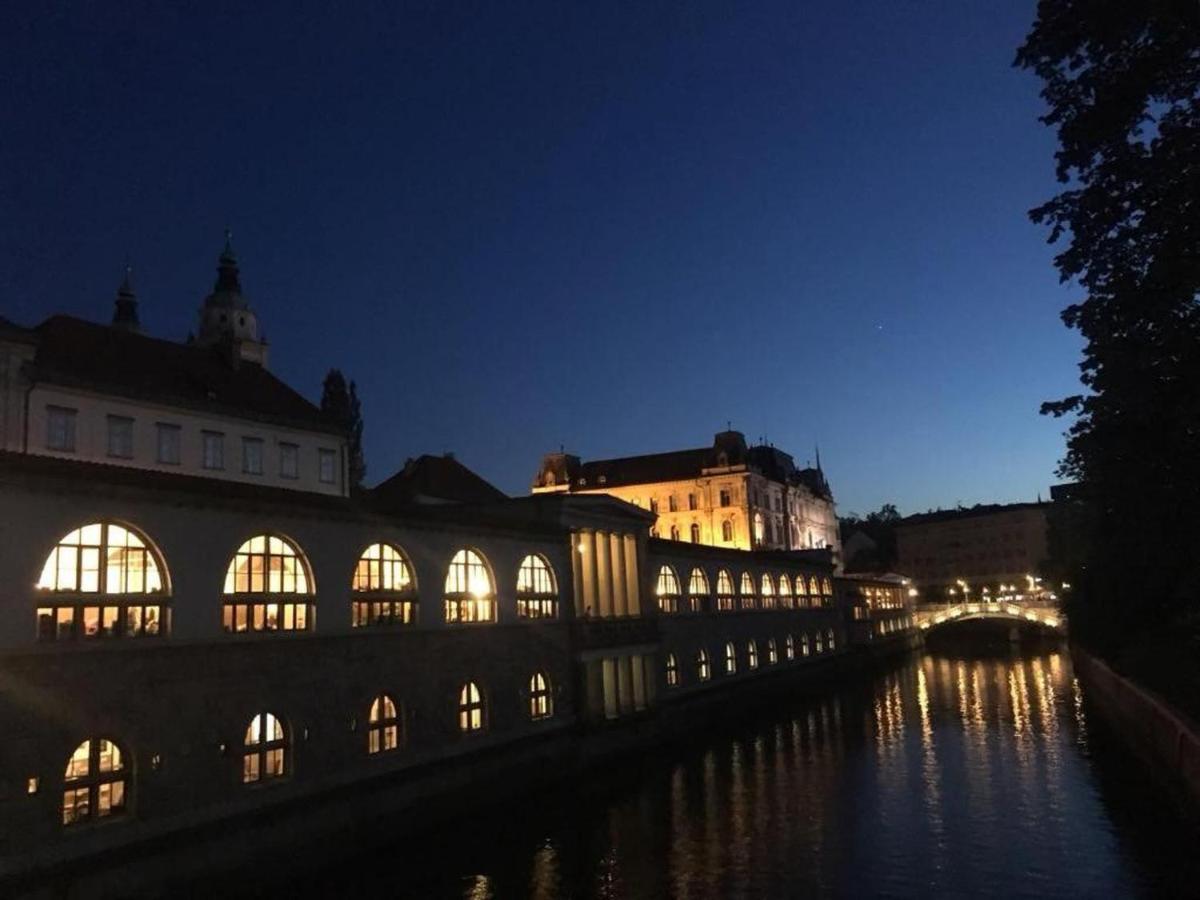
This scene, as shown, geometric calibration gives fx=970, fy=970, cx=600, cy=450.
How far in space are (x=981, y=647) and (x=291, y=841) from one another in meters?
113

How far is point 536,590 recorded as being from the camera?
4200cm

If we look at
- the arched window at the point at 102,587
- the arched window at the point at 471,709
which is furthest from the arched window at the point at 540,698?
the arched window at the point at 102,587

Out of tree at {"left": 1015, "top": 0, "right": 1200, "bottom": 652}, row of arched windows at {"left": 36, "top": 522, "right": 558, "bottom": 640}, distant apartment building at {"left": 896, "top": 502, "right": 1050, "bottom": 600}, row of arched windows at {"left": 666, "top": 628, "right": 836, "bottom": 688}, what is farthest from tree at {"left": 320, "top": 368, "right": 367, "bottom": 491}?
distant apartment building at {"left": 896, "top": 502, "right": 1050, "bottom": 600}

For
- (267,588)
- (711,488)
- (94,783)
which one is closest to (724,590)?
(267,588)

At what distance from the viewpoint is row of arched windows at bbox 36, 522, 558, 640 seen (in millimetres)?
22859

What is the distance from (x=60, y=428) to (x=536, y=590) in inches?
955

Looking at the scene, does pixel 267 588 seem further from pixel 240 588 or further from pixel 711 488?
pixel 711 488

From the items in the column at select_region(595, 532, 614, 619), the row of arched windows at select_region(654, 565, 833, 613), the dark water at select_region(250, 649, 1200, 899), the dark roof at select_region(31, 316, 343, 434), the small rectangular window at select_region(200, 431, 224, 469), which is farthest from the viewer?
the row of arched windows at select_region(654, 565, 833, 613)

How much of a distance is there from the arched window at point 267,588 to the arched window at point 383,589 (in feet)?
7.87

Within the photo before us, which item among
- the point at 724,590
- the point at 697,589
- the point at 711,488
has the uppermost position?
the point at 711,488

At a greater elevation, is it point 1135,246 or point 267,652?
point 1135,246

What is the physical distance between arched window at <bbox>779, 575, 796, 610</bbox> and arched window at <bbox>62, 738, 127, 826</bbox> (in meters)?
60.9

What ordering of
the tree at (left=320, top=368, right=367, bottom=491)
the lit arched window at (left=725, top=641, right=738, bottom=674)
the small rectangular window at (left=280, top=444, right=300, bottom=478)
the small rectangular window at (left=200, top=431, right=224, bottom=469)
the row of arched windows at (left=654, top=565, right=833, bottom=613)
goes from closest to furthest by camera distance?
the small rectangular window at (left=200, top=431, right=224, bottom=469) < the row of arched windows at (left=654, top=565, right=833, bottom=613) < the small rectangular window at (left=280, top=444, right=300, bottom=478) < the lit arched window at (left=725, top=641, right=738, bottom=674) < the tree at (left=320, top=368, right=367, bottom=491)

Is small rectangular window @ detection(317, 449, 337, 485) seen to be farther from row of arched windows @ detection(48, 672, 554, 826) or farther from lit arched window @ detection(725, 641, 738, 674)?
lit arched window @ detection(725, 641, 738, 674)
